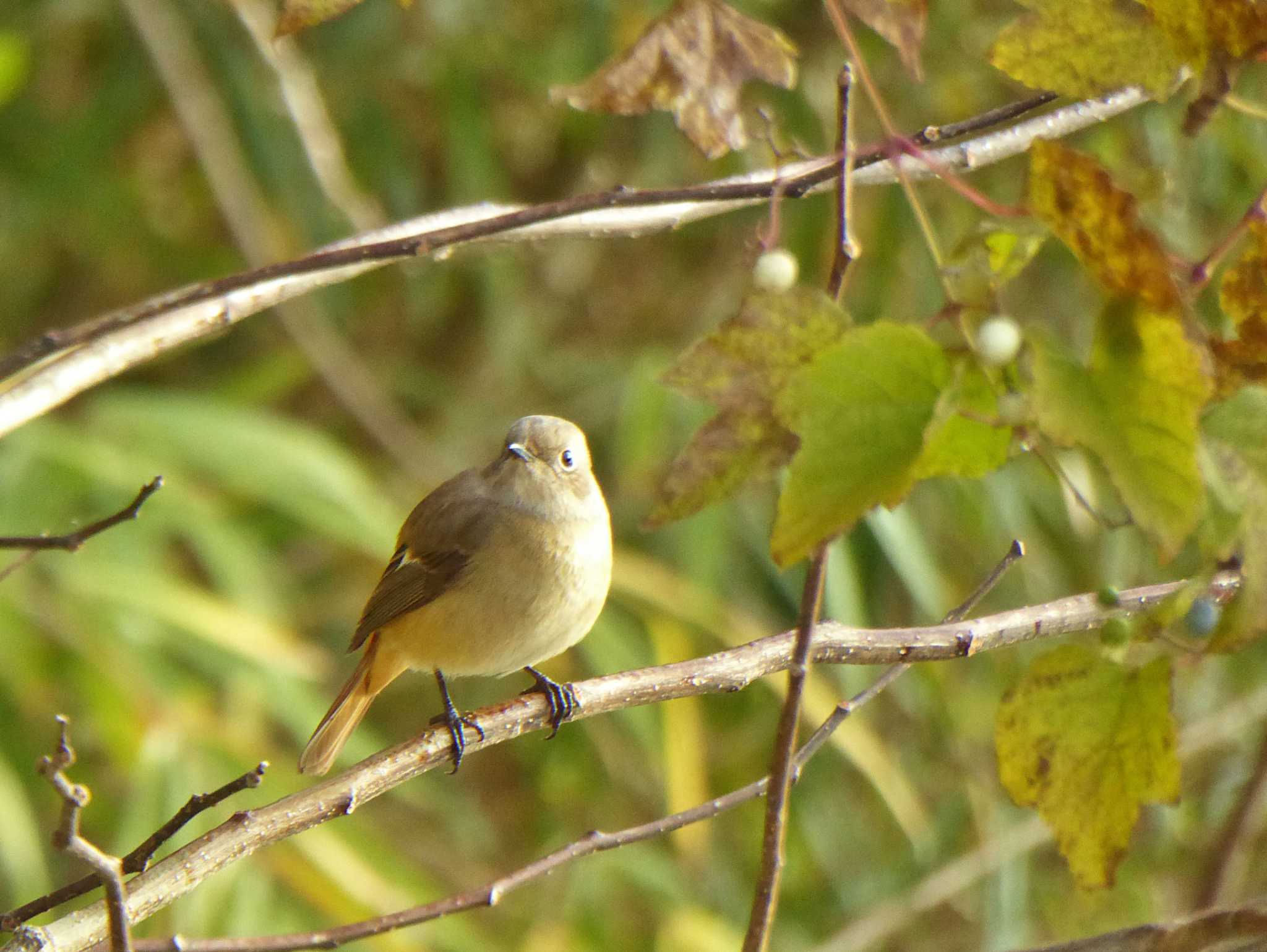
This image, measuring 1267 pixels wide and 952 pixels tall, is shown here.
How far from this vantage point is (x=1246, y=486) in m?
0.99

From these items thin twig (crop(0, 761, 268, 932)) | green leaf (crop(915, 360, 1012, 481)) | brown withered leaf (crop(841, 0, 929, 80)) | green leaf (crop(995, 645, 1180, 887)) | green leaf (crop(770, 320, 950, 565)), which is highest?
brown withered leaf (crop(841, 0, 929, 80))

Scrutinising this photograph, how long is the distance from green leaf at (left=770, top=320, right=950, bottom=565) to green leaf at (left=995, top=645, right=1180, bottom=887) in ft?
0.99

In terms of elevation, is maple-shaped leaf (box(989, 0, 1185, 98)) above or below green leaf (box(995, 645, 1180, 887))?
above

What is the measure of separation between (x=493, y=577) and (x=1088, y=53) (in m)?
1.93

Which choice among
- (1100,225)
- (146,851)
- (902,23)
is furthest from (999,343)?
(146,851)

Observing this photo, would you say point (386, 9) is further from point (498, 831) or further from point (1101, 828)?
point (1101, 828)

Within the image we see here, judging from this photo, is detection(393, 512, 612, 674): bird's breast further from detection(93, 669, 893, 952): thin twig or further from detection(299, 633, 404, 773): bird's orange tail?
detection(93, 669, 893, 952): thin twig

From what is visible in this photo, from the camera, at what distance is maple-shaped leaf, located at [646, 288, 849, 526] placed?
107 centimetres

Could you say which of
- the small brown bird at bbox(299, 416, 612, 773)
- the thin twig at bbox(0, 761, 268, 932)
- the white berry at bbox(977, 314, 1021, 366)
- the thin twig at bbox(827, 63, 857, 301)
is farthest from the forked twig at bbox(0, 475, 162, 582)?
the small brown bird at bbox(299, 416, 612, 773)

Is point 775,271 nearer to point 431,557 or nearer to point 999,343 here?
point 999,343

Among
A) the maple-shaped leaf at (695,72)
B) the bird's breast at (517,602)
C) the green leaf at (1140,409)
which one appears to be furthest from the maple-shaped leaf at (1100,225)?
the bird's breast at (517,602)

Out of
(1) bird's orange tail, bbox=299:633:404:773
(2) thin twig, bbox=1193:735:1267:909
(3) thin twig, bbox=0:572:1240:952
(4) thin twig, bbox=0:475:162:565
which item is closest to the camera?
(4) thin twig, bbox=0:475:162:565

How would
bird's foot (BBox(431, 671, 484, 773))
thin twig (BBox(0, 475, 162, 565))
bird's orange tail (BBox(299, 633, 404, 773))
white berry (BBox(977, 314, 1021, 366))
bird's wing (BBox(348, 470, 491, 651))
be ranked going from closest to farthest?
white berry (BBox(977, 314, 1021, 366)) < thin twig (BBox(0, 475, 162, 565)) < bird's foot (BBox(431, 671, 484, 773)) < bird's wing (BBox(348, 470, 491, 651)) < bird's orange tail (BBox(299, 633, 404, 773))

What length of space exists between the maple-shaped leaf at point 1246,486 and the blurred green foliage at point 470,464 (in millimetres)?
2434
